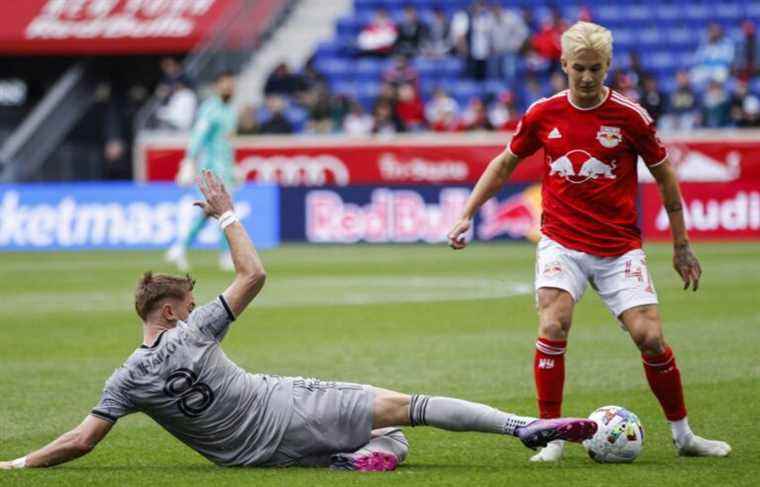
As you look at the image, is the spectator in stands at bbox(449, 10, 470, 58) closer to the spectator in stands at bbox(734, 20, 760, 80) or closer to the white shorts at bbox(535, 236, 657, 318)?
the spectator in stands at bbox(734, 20, 760, 80)

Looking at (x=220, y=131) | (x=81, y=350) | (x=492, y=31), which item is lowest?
(x=81, y=350)

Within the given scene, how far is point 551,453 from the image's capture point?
7.99 meters

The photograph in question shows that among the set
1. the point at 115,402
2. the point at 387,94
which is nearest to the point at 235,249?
the point at 115,402

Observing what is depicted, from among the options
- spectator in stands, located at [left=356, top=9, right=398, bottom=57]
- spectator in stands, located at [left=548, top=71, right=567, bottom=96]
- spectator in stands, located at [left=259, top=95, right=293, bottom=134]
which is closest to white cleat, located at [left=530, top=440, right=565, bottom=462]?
spectator in stands, located at [left=548, top=71, right=567, bottom=96]

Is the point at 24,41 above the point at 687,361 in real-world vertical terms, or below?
above

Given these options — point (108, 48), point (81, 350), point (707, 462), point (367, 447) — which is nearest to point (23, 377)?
point (81, 350)

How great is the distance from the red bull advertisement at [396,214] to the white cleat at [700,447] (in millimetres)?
19209

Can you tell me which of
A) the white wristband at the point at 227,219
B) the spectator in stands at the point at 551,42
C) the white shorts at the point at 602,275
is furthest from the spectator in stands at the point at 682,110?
the white wristband at the point at 227,219

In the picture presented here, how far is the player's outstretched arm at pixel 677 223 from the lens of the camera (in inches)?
324

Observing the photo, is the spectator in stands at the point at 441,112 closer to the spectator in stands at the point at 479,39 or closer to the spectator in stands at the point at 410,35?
the spectator in stands at the point at 479,39

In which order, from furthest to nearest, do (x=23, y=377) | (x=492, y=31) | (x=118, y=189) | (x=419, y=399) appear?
(x=492, y=31) → (x=118, y=189) → (x=23, y=377) → (x=419, y=399)

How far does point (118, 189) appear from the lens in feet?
91.2

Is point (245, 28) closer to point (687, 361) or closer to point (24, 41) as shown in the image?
point (24, 41)

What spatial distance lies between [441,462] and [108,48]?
30.4 meters
